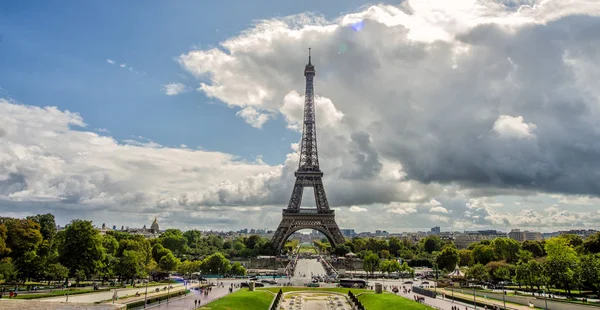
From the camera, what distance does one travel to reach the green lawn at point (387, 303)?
140 ft

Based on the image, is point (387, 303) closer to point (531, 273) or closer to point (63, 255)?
point (531, 273)

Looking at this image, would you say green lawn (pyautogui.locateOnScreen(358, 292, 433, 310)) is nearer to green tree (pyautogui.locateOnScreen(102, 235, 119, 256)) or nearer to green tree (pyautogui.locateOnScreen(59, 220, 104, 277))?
green tree (pyautogui.locateOnScreen(59, 220, 104, 277))

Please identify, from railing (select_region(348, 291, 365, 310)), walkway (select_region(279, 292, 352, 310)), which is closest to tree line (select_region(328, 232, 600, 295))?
railing (select_region(348, 291, 365, 310))

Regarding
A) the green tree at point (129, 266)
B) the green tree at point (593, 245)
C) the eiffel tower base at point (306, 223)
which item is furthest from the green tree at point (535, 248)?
the green tree at point (129, 266)

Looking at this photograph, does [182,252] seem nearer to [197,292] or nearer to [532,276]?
[197,292]

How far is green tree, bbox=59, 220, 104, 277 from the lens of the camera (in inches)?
2101

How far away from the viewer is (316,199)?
108250 millimetres

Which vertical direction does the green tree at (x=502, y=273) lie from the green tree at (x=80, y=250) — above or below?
below

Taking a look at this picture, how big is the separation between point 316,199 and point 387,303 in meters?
63.0

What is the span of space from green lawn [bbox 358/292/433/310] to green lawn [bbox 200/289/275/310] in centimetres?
1141

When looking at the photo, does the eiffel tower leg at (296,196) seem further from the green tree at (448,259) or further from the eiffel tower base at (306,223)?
the green tree at (448,259)

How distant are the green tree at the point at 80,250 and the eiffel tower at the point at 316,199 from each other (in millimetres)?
55670

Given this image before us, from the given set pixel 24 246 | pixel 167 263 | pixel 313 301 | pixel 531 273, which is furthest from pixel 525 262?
pixel 24 246

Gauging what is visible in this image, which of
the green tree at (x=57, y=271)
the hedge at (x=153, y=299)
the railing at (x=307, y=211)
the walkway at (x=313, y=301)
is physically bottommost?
the walkway at (x=313, y=301)
